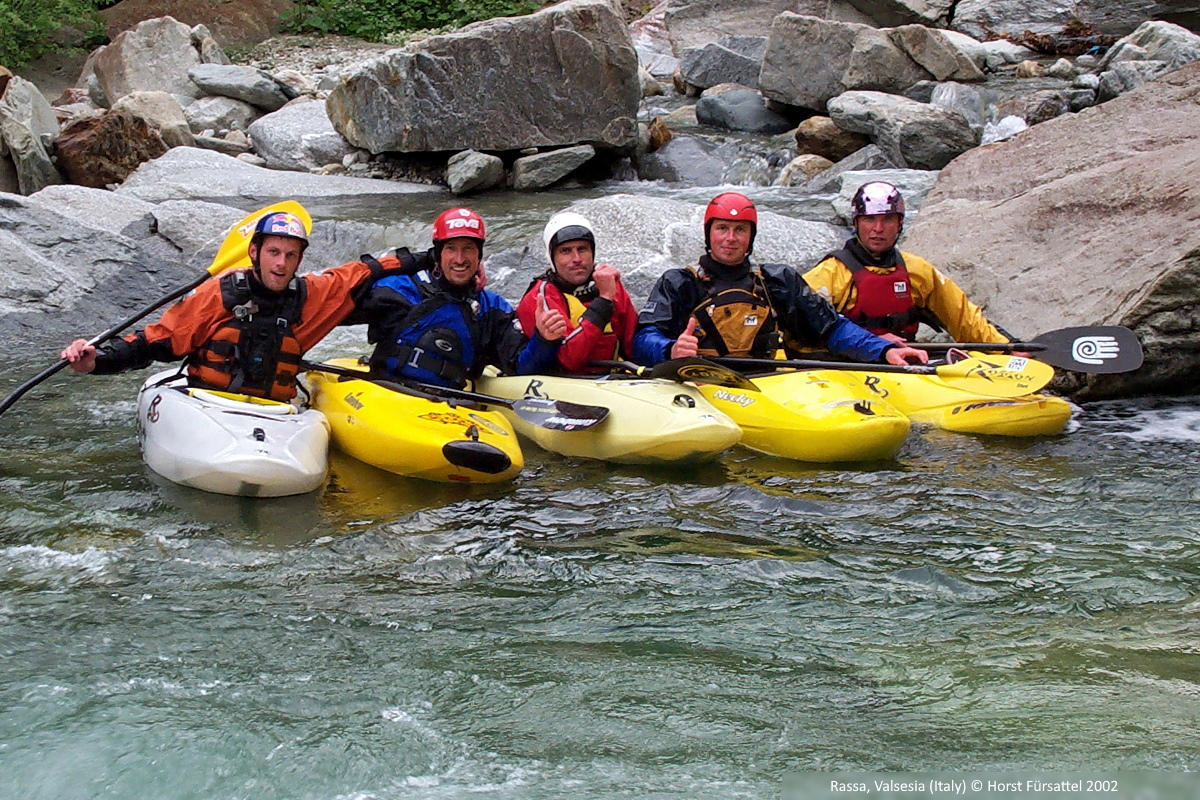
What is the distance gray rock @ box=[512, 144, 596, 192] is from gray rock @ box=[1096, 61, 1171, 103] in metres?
5.98

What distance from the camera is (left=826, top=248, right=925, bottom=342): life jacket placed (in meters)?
5.87

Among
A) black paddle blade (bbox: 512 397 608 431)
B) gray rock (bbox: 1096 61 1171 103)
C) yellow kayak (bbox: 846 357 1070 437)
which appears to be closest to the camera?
black paddle blade (bbox: 512 397 608 431)

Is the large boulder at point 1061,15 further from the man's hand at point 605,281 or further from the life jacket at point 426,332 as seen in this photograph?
the life jacket at point 426,332

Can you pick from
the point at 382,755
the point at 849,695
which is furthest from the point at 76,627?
the point at 849,695

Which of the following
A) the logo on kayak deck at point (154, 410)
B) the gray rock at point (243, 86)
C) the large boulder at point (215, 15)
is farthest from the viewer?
the large boulder at point (215, 15)

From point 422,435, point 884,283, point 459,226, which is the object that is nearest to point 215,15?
point 459,226

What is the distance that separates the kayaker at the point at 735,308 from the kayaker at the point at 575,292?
0.91 feet

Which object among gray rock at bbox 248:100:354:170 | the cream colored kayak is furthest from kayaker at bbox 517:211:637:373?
gray rock at bbox 248:100:354:170

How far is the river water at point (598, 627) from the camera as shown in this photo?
8.14ft

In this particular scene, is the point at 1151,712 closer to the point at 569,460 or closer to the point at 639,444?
the point at 639,444

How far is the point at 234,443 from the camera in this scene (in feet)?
14.4

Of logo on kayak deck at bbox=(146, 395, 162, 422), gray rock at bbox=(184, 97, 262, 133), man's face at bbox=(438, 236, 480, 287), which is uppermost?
gray rock at bbox=(184, 97, 262, 133)

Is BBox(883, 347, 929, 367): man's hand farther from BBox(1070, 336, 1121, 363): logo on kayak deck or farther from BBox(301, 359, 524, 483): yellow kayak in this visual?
BBox(301, 359, 524, 483): yellow kayak

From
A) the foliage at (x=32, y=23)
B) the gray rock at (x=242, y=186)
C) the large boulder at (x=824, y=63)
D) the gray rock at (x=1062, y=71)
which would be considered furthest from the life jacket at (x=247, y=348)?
the foliage at (x=32, y=23)
